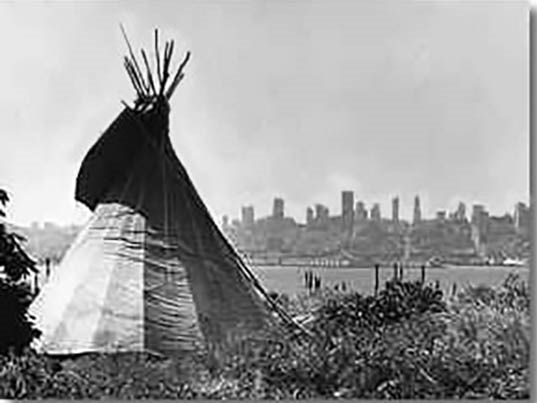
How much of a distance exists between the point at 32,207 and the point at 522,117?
0.87 metres

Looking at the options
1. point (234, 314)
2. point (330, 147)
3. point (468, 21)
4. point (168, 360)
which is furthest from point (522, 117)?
point (168, 360)

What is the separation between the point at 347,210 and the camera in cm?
223

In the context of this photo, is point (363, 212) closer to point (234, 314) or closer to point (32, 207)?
point (234, 314)

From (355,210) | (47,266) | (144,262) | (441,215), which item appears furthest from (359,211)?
(47,266)

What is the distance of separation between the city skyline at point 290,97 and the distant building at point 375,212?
0.04 ft

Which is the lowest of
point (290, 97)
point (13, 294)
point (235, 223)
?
point (13, 294)

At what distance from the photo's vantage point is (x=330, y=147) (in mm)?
2250

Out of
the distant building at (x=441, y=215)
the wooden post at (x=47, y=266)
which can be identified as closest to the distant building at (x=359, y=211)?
the distant building at (x=441, y=215)

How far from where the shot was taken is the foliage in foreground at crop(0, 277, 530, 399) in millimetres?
2225

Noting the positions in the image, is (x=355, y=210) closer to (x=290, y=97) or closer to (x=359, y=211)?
(x=359, y=211)

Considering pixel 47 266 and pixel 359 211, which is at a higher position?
pixel 359 211

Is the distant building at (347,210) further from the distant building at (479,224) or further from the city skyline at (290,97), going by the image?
the distant building at (479,224)

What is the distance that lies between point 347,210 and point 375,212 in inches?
1.9

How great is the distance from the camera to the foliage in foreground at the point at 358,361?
2225mm
